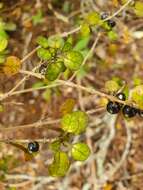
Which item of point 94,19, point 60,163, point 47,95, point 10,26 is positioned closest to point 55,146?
A: point 60,163

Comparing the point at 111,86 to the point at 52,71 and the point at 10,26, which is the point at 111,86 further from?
the point at 10,26

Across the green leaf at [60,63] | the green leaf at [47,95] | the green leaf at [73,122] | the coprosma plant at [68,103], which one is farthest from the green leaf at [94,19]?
the green leaf at [47,95]

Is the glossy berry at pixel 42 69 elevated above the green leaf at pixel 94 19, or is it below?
below

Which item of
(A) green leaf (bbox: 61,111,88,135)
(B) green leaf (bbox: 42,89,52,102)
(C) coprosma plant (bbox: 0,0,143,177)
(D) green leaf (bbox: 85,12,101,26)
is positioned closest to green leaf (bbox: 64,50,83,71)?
(C) coprosma plant (bbox: 0,0,143,177)

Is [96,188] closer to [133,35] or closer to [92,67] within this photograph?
[92,67]

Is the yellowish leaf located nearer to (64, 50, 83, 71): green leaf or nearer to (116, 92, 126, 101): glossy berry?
(64, 50, 83, 71): green leaf

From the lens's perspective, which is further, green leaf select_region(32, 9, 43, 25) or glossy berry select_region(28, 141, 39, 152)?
green leaf select_region(32, 9, 43, 25)

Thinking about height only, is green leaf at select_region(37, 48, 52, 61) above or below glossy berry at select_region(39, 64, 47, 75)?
above

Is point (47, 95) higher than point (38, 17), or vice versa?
point (38, 17)

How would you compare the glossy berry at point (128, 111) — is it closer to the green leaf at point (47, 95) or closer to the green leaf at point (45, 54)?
the green leaf at point (45, 54)
